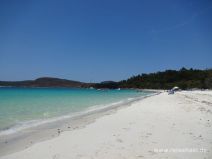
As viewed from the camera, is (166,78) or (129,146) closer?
(129,146)

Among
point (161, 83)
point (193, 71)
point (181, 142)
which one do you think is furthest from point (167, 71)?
point (181, 142)

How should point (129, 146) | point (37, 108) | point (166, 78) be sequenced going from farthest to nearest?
1. point (166, 78)
2. point (37, 108)
3. point (129, 146)

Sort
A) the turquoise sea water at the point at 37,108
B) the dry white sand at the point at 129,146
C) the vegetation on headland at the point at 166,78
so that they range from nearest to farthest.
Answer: the dry white sand at the point at 129,146, the turquoise sea water at the point at 37,108, the vegetation on headland at the point at 166,78

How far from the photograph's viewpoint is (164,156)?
18.3ft

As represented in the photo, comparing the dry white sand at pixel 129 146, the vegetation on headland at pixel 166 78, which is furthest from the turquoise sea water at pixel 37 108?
the vegetation on headland at pixel 166 78

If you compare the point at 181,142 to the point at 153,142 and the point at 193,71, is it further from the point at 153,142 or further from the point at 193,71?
the point at 193,71

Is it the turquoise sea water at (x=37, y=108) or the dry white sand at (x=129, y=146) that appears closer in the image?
the dry white sand at (x=129, y=146)

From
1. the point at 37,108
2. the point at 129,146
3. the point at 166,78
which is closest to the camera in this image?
the point at 129,146

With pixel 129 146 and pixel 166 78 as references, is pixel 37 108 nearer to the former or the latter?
pixel 129 146

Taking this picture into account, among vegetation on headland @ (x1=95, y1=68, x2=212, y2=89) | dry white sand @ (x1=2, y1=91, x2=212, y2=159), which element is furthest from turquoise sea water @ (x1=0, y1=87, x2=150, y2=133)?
vegetation on headland @ (x1=95, y1=68, x2=212, y2=89)

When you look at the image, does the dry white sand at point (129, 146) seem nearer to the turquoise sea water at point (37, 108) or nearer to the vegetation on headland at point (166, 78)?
the turquoise sea water at point (37, 108)

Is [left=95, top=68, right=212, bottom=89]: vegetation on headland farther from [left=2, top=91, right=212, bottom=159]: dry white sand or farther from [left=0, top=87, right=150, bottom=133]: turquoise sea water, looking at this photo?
[left=2, top=91, right=212, bottom=159]: dry white sand

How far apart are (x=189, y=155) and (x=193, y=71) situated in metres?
154

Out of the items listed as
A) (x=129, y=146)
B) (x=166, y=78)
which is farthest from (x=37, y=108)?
(x=166, y=78)
